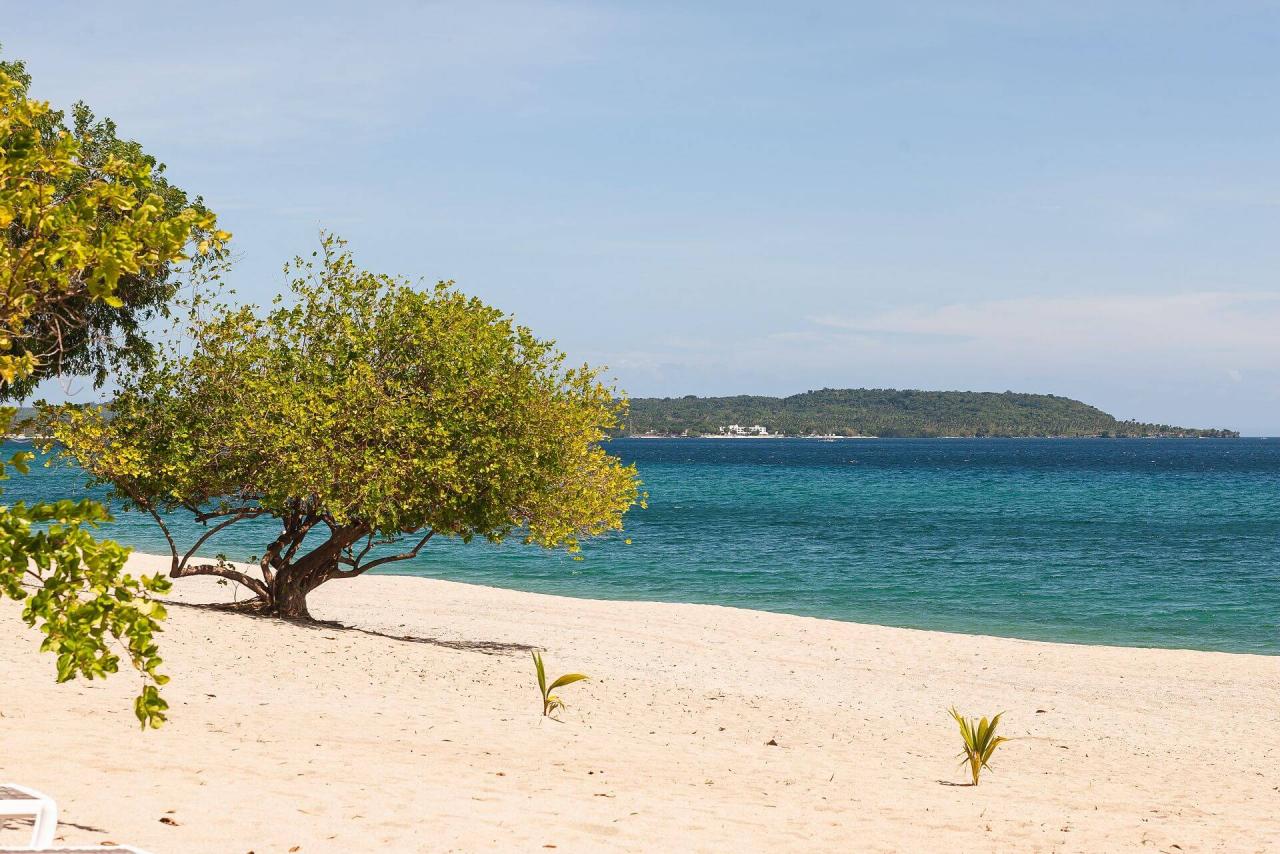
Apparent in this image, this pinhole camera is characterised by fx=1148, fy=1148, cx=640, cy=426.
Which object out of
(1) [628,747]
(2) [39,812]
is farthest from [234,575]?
(2) [39,812]

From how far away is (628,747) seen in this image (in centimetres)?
1319

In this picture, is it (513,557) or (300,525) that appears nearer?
(300,525)

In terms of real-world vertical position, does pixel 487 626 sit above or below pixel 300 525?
below

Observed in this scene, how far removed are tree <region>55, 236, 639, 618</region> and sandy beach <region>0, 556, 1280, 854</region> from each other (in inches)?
95.6

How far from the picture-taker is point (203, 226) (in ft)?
19.4

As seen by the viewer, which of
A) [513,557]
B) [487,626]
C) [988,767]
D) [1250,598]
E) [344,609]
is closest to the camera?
[988,767]

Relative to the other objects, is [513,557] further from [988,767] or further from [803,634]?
[988,767]

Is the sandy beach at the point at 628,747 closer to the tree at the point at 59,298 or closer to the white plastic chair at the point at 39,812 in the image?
the white plastic chair at the point at 39,812

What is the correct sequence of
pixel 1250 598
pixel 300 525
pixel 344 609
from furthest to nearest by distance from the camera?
pixel 1250 598, pixel 344 609, pixel 300 525

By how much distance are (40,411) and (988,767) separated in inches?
634

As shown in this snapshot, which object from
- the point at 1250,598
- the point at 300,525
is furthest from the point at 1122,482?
the point at 300,525

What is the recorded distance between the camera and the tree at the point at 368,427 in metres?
19.0

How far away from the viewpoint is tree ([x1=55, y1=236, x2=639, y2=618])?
1905 cm

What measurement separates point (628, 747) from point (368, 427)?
8234 mm
